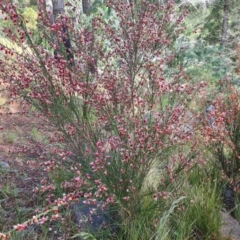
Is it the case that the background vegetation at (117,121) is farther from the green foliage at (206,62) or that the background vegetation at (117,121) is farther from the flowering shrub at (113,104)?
the green foliage at (206,62)

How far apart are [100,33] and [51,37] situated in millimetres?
588

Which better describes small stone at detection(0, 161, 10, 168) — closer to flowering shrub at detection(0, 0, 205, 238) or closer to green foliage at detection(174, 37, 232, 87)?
flowering shrub at detection(0, 0, 205, 238)

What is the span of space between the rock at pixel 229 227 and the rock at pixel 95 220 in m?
0.96

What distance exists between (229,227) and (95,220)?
121 centimetres

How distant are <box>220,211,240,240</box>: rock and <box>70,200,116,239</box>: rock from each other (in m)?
0.96

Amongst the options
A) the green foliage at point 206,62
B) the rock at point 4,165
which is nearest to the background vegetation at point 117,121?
the rock at point 4,165

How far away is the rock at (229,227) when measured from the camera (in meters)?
2.85

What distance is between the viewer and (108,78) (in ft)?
9.13

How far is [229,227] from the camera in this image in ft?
9.83

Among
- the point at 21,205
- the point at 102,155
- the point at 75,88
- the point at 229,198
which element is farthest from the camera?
the point at 229,198

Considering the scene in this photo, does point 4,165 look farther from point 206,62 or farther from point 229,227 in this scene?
point 206,62

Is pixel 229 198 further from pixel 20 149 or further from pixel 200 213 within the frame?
pixel 20 149

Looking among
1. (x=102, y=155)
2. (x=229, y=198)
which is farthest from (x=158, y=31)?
(x=229, y=198)

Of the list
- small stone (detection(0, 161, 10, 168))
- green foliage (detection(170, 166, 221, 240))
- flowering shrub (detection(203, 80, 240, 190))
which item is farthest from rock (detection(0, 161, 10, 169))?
flowering shrub (detection(203, 80, 240, 190))
